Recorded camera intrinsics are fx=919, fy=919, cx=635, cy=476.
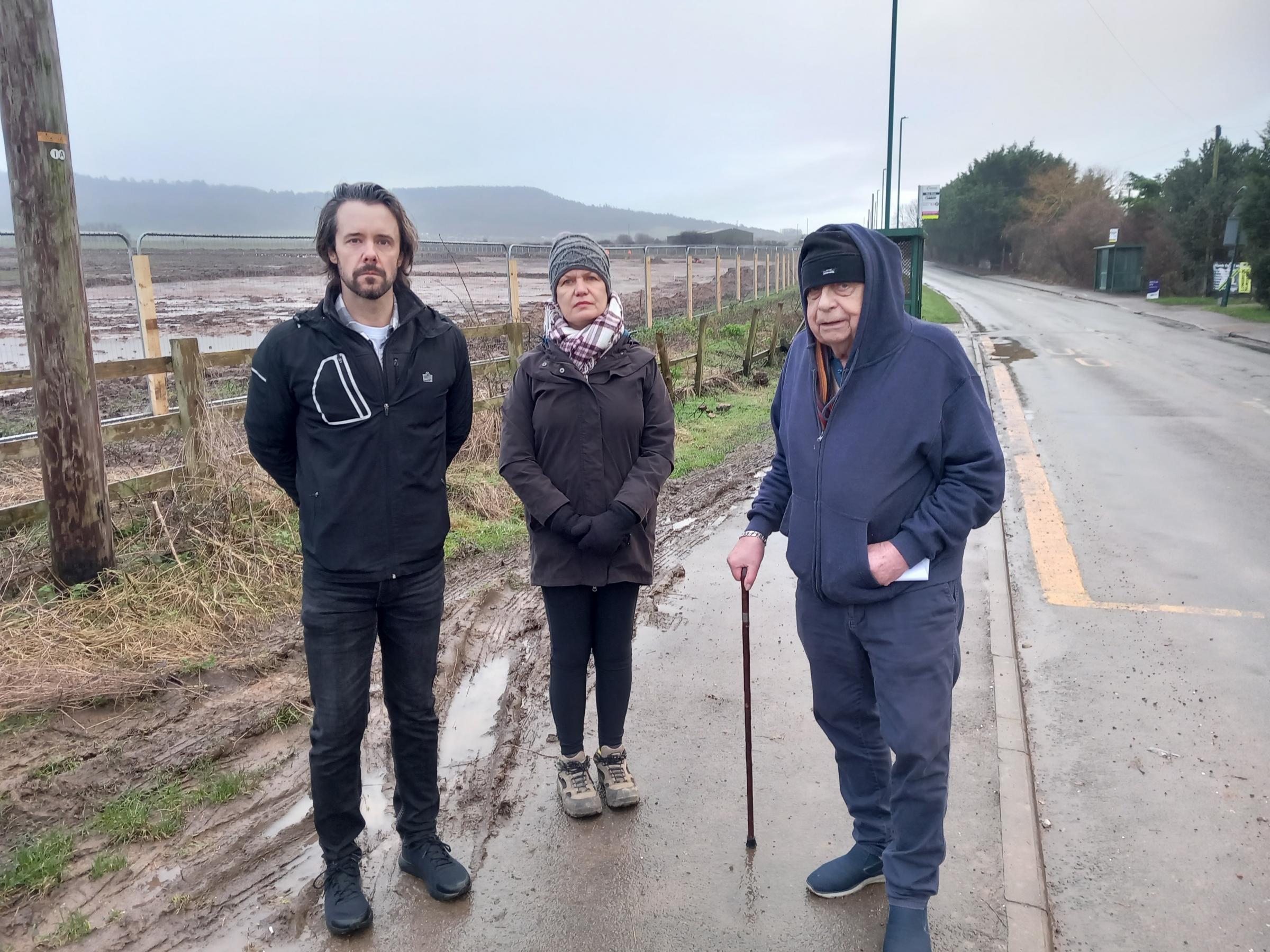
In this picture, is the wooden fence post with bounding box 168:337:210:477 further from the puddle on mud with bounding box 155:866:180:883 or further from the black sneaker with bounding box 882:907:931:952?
the black sneaker with bounding box 882:907:931:952

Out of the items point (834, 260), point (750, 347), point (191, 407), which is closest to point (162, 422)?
point (191, 407)

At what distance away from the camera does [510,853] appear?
3.12 meters

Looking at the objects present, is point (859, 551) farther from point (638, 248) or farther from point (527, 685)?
point (638, 248)

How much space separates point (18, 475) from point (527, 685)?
4.18m

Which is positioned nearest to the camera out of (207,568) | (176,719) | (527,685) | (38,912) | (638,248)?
(38,912)

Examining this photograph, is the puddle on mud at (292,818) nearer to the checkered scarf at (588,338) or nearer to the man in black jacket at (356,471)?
the man in black jacket at (356,471)

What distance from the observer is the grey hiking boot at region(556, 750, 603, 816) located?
3311 mm

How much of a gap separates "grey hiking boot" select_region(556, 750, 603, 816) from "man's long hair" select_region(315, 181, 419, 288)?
6.03 ft

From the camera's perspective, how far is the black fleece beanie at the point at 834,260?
8.30 feet

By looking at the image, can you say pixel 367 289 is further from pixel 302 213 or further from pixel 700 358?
pixel 302 213

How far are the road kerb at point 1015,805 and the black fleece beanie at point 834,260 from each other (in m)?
1.96

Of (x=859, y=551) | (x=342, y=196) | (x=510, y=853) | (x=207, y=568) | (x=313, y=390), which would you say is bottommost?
(x=510, y=853)

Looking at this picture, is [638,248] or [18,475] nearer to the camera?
[18,475]

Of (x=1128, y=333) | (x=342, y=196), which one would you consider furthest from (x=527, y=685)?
(x=1128, y=333)
